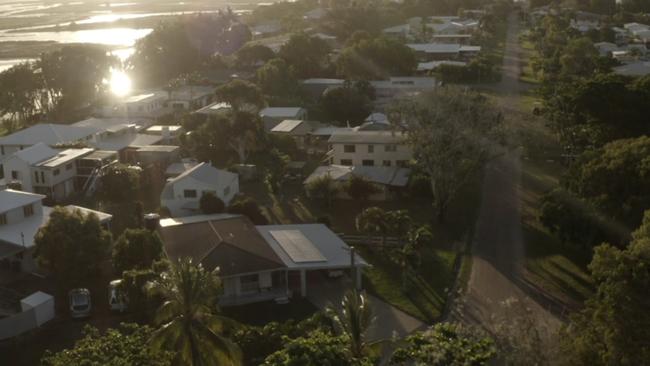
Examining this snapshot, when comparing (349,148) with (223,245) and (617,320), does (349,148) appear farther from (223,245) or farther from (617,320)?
(617,320)

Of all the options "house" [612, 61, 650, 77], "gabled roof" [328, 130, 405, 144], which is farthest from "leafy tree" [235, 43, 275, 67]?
"gabled roof" [328, 130, 405, 144]

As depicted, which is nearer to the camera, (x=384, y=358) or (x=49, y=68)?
(x=384, y=358)

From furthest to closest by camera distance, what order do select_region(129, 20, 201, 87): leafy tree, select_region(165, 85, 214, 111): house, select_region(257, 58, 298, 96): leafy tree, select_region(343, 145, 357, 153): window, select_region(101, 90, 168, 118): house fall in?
select_region(129, 20, 201, 87): leafy tree
select_region(257, 58, 298, 96): leafy tree
select_region(165, 85, 214, 111): house
select_region(101, 90, 168, 118): house
select_region(343, 145, 357, 153): window

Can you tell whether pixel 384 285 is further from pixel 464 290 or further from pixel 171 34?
pixel 171 34

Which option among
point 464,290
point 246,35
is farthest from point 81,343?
point 246,35

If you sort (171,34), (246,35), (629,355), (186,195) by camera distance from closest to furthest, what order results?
1. (629,355)
2. (186,195)
3. (171,34)
4. (246,35)

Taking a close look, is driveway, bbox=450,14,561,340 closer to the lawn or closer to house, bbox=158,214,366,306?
the lawn

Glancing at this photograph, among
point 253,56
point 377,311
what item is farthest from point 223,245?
point 253,56
